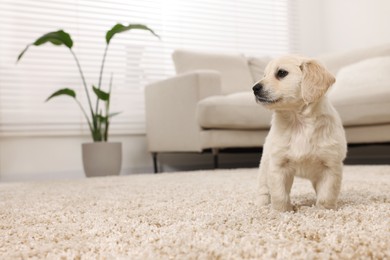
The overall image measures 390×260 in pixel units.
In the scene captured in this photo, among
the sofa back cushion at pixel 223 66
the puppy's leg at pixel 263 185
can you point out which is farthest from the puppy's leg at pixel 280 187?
the sofa back cushion at pixel 223 66

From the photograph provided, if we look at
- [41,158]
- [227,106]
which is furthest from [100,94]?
[227,106]

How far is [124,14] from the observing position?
362cm

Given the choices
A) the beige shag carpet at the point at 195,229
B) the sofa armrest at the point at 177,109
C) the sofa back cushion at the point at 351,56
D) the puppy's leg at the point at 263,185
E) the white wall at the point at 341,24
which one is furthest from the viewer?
the white wall at the point at 341,24

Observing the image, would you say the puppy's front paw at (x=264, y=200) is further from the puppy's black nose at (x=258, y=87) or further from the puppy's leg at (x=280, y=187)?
the puppy's black nose at (x=258, y=87)

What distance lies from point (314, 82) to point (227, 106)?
5.45 feet

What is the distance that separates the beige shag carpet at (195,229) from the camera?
2.09 ft

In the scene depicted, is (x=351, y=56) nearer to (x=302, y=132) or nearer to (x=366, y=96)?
(x=366, y=96)

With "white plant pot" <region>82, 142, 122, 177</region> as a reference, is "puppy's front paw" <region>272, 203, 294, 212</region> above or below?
above

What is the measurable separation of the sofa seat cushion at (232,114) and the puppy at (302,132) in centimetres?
159

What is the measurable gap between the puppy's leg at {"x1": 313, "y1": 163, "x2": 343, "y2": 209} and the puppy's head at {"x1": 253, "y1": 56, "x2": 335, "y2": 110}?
177 mm

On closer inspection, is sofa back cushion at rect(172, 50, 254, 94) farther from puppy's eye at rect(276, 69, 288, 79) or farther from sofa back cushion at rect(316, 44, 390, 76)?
puppy's eye at rect(276, 69, 288, 79)

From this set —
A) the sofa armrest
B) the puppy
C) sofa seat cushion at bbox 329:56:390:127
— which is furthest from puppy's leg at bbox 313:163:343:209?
the sofa armrest

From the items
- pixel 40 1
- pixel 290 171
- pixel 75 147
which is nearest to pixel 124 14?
pixel 40 1

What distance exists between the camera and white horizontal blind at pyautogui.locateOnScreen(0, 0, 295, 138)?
10.3 feet
